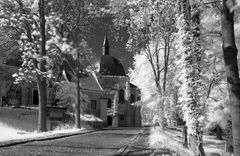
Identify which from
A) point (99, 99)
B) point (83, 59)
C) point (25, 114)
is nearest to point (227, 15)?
point (83, 59)

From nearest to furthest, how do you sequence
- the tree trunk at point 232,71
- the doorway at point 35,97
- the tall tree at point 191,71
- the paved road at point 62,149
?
the tree trunk at point 232,71 < the paved road at point 62,149 < the tall tree at point 191,71 < the doorway at point 35,97

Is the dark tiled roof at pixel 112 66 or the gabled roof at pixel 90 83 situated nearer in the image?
the gabled roof at pixel 90 83

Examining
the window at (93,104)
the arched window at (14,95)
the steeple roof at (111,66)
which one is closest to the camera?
the arched window at (14,95)

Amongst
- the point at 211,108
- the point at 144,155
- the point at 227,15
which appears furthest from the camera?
the point at 211,108

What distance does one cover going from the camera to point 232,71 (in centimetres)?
602

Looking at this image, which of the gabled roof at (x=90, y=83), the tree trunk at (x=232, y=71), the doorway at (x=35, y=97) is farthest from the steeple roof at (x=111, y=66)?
the tree trunk at (x=232, y=71)

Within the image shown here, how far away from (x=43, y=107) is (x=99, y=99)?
35.7 meters

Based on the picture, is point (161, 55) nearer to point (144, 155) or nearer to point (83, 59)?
point (83, 59)

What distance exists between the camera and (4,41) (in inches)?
1189

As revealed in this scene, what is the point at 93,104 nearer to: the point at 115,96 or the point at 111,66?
the point at 115,96

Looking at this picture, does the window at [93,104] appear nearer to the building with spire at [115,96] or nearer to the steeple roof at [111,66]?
the building with spire at [115,96]

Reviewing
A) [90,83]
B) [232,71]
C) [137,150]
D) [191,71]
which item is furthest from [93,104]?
[232,71]

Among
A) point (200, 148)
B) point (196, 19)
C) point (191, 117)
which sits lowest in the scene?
point (200, 148)

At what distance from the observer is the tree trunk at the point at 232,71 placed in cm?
586
